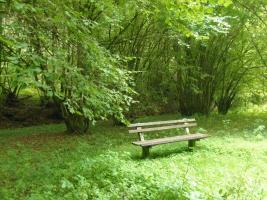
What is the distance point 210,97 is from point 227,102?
2.48 m

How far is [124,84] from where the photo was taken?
18.5 ft

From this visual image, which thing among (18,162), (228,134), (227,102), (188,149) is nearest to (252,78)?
(227,102)

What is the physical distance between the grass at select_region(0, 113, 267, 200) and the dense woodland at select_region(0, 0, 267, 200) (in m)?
0.03

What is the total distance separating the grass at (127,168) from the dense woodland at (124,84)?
26mm

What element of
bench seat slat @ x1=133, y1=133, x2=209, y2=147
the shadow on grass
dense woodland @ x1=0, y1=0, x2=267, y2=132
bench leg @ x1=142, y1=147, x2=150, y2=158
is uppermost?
dense woodland @ x1=0, y1=0, x2=267, y2=132

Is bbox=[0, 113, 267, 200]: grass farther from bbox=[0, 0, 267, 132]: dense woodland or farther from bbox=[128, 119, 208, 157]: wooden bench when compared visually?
bbox=[0, 0, 267, 132]: dense woodland

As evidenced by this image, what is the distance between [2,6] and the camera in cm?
385

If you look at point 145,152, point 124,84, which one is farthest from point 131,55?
point 124,84

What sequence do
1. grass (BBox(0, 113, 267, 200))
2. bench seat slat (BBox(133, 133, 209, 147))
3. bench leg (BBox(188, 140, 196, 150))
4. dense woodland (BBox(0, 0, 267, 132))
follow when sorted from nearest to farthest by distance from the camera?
dense woodland (BBox(0, 0, 267, 132)), grass (BBox(0, 113, 267, 200)), bench seat slat (BBox(133, 133, 209, 147)), bench leg (BBox(188, 140, 196, 150))

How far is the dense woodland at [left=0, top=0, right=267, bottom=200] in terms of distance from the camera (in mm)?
3887

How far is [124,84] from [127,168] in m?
1.41

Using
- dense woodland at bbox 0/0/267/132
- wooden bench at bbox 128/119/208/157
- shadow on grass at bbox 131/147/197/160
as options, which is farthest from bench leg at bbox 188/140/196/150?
dense woodland at bbox 0/0/267/132

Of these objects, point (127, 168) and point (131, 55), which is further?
point (131, 55)

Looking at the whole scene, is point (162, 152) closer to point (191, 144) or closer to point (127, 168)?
point (191, 144)
